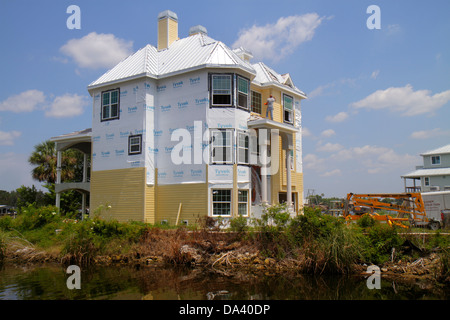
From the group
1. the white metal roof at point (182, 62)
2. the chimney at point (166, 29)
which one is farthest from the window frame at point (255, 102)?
the chimney at point (166, 29)

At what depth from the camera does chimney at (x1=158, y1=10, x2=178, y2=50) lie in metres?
28.7

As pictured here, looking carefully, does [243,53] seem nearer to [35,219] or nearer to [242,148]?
[242,148]

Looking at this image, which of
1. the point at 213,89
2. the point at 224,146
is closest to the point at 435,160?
the point at 224,146

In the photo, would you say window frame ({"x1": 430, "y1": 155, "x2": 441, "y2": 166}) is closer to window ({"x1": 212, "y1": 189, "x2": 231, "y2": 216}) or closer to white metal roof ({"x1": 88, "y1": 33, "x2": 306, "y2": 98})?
white metal roof ({"x1": 88, "y1": 33, "x2": 306, "y2": 98})

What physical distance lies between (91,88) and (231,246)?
52.8 feet

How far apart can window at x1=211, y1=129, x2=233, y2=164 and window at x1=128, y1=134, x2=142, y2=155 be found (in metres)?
4.82

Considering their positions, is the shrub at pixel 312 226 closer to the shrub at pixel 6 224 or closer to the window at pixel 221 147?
the window at pixel 221 147

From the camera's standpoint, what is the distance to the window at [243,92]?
82.0 ft

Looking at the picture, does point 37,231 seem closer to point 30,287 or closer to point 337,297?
point 30,287

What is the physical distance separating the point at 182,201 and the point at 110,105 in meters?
8.54

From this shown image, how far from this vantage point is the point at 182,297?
12.2 meters

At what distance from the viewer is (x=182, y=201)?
24.3 meters

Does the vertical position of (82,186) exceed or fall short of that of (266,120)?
it falls short

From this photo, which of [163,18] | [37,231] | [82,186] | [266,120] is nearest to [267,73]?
[266,120]
